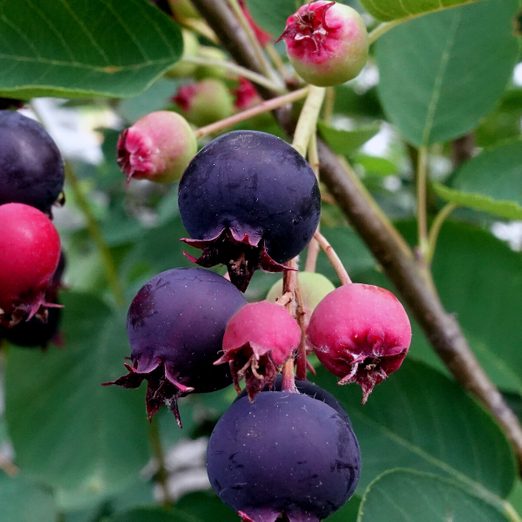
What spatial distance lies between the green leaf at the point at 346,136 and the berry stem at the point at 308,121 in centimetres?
14

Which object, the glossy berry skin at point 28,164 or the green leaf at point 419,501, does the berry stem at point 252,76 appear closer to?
the glossy berry skin at point 28,164

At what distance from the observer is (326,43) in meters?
0.65

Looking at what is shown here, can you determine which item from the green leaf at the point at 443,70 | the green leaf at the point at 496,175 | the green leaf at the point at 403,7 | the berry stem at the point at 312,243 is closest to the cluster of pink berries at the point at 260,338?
the berry stem at the point at 312,243

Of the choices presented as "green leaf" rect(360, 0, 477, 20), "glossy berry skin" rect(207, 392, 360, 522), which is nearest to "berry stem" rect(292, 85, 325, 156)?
"green leaf" rect(360, 0, 477, 20)

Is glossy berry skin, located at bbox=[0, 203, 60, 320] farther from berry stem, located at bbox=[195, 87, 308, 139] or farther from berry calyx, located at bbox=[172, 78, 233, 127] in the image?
berry calyx, located at bbox=[172, 78, 233, 127]

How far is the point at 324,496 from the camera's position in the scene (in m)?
0.49

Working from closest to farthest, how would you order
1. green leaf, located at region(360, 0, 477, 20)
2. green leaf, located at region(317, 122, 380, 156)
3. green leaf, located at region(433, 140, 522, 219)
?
green leaf, located at region(360, 0, 477, 20) → green leaf, located at region(317, 122, 380, 156) → green leaf, located at region(433, 140, 522, 219)

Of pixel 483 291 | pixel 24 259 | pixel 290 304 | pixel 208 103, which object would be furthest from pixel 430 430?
pixel 208 103

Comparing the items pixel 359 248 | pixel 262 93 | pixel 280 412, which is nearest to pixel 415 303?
pixel 359 248

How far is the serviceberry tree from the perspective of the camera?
0.51 meters

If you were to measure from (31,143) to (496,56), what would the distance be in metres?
0.74

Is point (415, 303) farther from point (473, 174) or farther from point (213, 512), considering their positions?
point (213, 512)

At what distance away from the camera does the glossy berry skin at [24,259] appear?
1.97 feet

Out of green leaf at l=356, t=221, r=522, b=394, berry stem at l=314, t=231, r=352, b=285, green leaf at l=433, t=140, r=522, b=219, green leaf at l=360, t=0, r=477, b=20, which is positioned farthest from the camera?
green leaf at l=356, t=221, r=522, b=394
